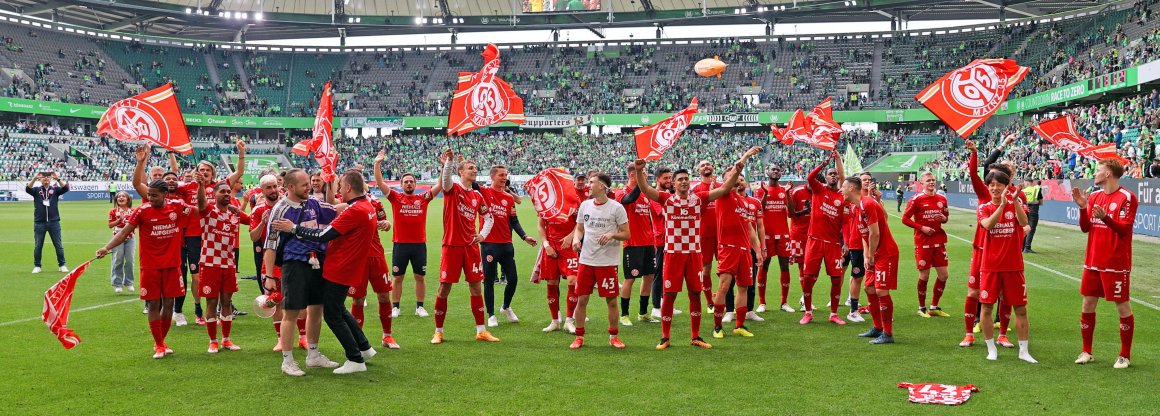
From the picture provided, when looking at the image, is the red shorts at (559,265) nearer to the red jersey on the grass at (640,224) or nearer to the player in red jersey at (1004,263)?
the red jersey on the grass at (640,224)

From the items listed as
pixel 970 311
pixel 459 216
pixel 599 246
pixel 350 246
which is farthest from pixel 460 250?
pixel 970 311

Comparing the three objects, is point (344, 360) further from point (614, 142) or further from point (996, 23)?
point (996, 23)

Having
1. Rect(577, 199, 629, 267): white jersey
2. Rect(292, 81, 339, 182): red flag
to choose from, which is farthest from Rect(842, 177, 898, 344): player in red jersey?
Rect(292, 81, 339, 182): red flag

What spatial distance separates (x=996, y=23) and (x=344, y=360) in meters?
73.1

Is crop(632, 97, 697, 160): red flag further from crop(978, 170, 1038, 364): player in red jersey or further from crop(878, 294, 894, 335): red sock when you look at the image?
crop(978, 170, 1038, 364): player in red jersey

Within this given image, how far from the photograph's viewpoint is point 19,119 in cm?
6581

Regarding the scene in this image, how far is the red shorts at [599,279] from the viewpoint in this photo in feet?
30.3

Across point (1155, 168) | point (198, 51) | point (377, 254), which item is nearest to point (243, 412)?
point (377, 254)

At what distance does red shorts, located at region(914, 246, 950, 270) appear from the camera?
11125 mm

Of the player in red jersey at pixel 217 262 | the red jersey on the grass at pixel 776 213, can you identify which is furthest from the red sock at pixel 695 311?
the player in red jersey at pixel 217 262

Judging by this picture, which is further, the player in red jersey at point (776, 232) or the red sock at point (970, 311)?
the player in red jersey at point (776, 232)

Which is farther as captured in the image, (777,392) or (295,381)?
(295,381)

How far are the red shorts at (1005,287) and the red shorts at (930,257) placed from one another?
2.57 metres

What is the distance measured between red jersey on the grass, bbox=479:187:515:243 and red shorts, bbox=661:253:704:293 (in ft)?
7.81
